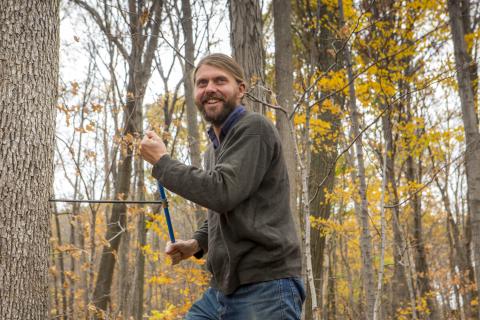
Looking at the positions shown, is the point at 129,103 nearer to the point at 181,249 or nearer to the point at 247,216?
the point at 181,249

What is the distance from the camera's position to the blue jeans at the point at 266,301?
182 cm

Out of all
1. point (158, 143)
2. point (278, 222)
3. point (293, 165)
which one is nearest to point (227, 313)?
point (278, 222)

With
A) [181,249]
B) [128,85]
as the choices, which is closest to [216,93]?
[181,249]

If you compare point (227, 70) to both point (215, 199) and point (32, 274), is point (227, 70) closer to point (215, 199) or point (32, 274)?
point (215, 199)

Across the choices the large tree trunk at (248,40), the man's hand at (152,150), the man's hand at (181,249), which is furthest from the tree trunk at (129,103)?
the man's hand at (152,150)

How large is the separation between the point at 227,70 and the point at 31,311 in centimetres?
162

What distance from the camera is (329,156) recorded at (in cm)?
816

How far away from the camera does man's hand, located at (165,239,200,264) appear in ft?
7.89

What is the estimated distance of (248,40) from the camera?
14.3 ft

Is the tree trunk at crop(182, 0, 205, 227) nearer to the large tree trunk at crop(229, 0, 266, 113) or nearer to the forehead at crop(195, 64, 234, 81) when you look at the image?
the large tree trunk at crop(229, 0, 266, 113)

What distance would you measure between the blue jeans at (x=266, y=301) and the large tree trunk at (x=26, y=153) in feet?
3.64

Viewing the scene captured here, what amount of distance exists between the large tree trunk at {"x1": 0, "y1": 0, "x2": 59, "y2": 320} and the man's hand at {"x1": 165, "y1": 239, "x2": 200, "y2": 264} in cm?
70

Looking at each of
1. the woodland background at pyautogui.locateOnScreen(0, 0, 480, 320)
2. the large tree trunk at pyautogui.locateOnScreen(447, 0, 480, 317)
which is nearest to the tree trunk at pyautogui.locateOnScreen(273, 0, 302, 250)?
the woodland background at pyautogui.locateOnScreen(0, 0, 480, 320)

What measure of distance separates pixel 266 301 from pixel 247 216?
1.17 feet
